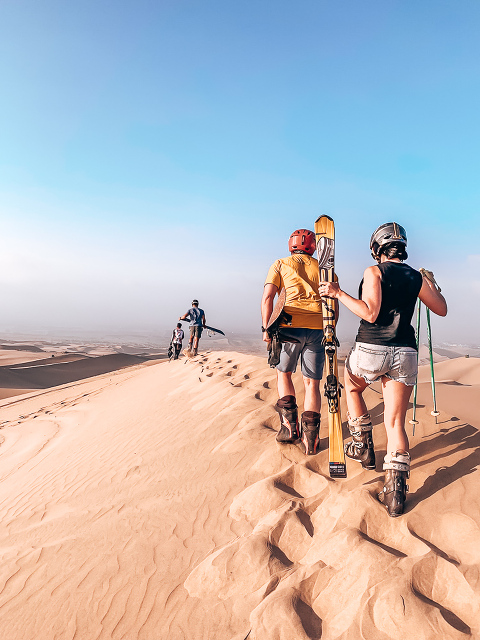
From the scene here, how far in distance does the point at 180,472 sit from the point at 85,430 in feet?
12.1

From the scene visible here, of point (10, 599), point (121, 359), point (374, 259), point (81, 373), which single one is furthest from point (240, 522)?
point (121, 359)

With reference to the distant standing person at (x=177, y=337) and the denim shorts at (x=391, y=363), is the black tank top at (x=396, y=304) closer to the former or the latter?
the denim shorts at (x=391, y=363)

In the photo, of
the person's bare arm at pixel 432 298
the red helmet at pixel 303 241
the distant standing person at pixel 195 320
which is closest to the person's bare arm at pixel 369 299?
the person's bare arm at pixel 432 298

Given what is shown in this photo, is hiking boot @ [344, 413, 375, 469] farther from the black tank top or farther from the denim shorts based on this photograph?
the black tank top

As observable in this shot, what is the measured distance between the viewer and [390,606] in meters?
1.73

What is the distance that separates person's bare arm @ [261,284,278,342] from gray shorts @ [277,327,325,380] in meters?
0.18

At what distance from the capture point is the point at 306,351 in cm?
356

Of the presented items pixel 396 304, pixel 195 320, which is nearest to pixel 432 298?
pixel 396 304

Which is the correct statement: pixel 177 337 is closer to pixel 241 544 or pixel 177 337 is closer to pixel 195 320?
pixel 195 320

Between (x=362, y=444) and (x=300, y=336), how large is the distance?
1.10m

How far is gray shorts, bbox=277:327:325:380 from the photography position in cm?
352

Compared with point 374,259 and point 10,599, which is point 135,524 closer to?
point 10,599

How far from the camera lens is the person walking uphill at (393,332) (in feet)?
8.15

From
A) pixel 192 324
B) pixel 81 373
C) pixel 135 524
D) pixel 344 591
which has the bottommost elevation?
pixel 81 373
